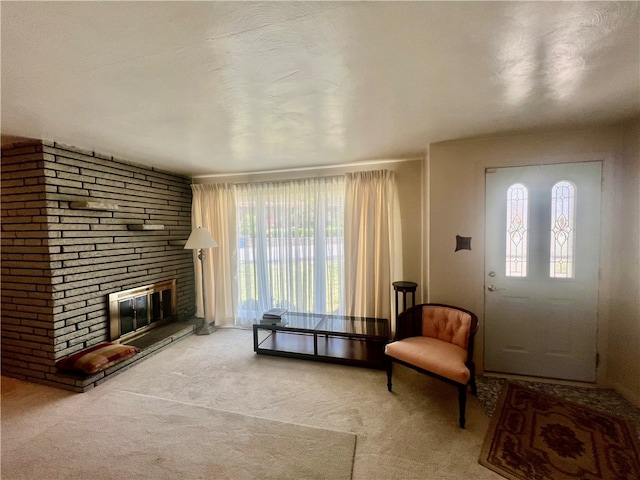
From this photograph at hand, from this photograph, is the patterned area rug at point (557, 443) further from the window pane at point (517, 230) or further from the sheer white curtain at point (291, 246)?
the sheer white curtain at point (291, 246)

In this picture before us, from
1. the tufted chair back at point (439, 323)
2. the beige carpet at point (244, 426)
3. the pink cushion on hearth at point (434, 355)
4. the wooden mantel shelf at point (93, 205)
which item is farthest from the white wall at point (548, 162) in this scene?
the wooden mantel shelf at point (93, 205)

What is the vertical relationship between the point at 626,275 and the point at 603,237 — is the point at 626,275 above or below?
below

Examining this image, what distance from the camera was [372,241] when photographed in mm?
3445

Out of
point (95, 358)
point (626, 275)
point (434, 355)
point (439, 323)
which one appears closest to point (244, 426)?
point (434, 355)

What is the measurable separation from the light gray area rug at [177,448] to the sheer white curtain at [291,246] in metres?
1.88

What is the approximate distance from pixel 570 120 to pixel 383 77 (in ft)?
6.18

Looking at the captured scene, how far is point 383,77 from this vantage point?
57.1 inches

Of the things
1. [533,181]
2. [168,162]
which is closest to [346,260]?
[533,181]

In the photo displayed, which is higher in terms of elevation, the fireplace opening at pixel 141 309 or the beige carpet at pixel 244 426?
the fireplace opening at pixel 141 309

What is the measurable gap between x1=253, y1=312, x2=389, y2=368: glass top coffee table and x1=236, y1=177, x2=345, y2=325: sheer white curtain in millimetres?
445

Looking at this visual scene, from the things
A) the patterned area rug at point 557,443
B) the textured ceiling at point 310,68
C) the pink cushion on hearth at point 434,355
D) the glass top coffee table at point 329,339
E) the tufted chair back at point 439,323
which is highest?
the textured ceiling at point 310,68

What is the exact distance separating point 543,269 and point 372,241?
1785mm

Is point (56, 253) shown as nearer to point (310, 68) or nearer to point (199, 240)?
point (199, 240)

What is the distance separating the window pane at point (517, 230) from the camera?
Result: 2.48 m
